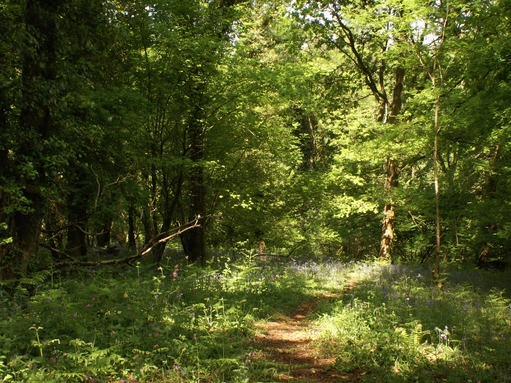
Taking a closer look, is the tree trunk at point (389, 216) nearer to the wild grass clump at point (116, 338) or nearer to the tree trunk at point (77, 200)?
the wild grass clump at point (116, 338)

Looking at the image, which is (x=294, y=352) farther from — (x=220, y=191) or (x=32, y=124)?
(x=220, y=191)

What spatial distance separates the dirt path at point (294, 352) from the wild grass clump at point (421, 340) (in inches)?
7.6

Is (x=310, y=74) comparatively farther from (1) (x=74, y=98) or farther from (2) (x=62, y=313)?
(2) (x=62, y=313)

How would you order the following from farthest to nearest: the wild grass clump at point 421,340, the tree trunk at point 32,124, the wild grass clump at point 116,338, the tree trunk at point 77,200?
the tree trunk at point 77,200 < the tree trunk at point 32,124 < the wild grass clump at point 421,340 < the wild grass clump at point 116,338

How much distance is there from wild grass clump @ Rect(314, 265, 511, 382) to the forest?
0.11ft

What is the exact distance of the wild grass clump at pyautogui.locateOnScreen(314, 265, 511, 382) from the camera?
448 centimetres

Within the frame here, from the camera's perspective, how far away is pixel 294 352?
574cm

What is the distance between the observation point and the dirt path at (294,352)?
15.6 feet

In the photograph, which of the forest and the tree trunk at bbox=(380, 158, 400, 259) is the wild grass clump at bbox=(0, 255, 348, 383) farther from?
the tree trunk at bbox=(380, 158, 400, 259)

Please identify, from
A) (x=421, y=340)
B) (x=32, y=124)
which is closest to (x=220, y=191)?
(x=32, y=124)

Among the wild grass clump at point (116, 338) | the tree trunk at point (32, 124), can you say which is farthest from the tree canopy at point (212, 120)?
the wild grass clump at point (116, 338)

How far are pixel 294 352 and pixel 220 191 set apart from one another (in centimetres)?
718

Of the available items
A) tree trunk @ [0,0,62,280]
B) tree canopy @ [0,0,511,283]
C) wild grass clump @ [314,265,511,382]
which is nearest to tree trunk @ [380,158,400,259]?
tree canopy @ [0,0,511,283]

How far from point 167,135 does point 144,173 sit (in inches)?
51.6
